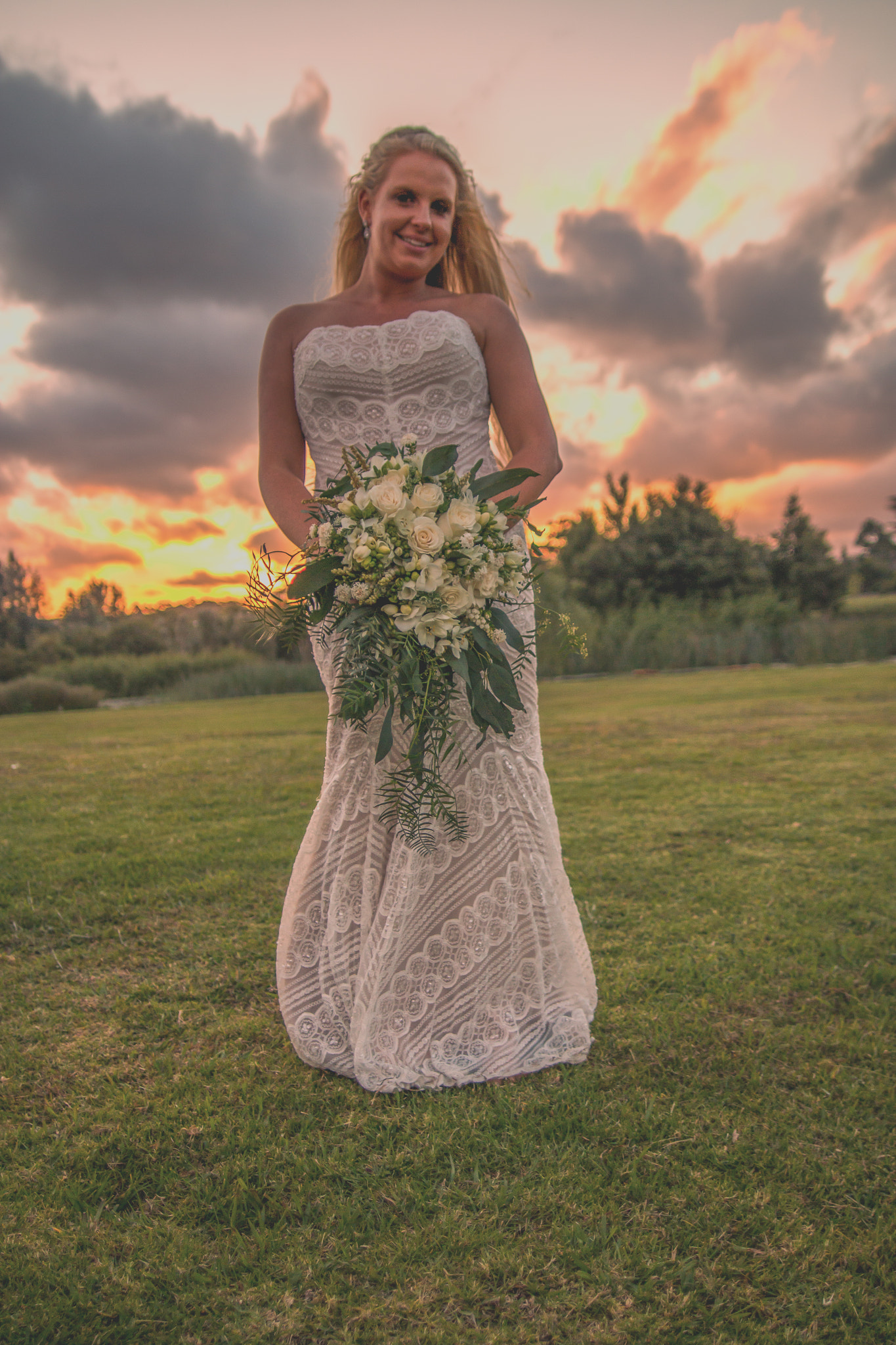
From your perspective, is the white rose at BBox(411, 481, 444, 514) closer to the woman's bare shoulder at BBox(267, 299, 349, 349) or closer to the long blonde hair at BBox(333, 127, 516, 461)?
the long blonde hair at BBox(333, 127, 516, 461)

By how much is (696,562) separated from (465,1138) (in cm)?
2795

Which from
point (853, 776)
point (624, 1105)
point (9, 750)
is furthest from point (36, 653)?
point (624, 1105)

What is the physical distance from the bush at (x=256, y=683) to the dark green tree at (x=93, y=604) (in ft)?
37.6

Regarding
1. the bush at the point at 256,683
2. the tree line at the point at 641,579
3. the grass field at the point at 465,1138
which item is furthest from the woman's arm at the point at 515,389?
the tree line at the point at 641,579

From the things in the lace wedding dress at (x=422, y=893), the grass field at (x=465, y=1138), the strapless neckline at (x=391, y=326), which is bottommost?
the grass field at (x=465, y=1138)

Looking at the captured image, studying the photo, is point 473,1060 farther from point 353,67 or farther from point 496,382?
point 353,67

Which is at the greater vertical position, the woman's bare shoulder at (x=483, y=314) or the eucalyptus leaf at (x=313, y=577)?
the woman's bare shoulder at (x=483, y=314)

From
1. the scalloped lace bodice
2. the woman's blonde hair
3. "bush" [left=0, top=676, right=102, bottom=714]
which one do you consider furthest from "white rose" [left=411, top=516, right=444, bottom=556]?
"bush" [left=0, top=676, right=102, bottom=714]

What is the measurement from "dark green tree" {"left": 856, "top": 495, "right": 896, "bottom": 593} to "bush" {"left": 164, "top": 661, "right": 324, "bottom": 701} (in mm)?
36459

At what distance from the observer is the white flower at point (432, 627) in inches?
76.8

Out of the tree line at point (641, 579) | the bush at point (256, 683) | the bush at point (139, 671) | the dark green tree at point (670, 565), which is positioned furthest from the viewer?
the dark green tree at point (670, 565)

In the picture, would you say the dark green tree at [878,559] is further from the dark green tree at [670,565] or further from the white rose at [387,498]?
the white rose at [387,498]

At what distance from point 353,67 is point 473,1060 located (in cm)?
607

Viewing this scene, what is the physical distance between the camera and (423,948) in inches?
99.0
